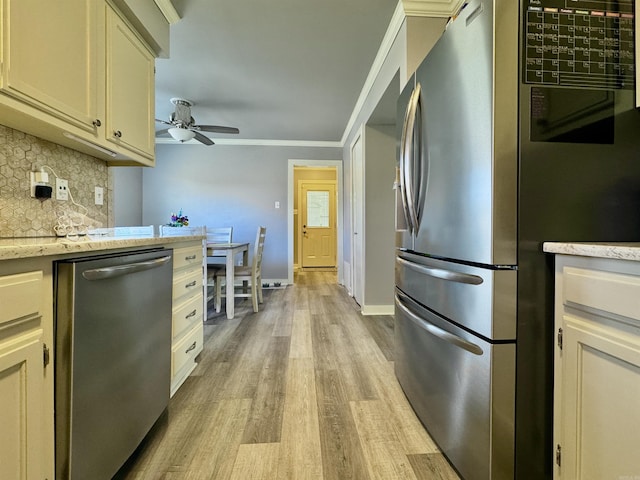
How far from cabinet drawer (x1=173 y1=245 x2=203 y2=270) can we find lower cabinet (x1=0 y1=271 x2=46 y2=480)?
856mm

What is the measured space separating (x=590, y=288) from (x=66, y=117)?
1.98 meters

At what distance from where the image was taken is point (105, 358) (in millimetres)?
955

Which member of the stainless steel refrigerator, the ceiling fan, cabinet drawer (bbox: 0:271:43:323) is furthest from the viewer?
the ceiling fan

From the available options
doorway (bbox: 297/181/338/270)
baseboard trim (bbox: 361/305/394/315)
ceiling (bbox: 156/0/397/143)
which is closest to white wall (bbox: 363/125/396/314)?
baseboard trim (bbox: 361/305/394/315)

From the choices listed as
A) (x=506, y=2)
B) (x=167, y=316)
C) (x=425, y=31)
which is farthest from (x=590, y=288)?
(x=425, y=31)

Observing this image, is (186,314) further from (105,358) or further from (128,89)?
(128,89)

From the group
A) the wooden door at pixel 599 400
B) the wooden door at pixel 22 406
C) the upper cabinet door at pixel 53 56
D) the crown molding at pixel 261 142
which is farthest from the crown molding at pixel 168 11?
the crown molding at pixel 261 142

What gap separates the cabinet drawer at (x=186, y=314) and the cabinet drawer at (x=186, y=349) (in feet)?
0.20

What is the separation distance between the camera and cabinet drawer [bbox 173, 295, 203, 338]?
1629 millimetres

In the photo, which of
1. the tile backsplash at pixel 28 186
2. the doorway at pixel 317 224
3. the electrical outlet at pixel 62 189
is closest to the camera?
the tile backsplash at pixel 28 186

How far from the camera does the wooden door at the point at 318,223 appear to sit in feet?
24.6

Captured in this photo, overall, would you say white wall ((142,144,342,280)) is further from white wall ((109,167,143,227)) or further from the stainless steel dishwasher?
the stainless steel dishwasher

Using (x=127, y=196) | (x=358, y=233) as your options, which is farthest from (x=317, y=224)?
(x=127, y=196)

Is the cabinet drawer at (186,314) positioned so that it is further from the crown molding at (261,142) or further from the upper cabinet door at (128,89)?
the crown molding at (261,142)
